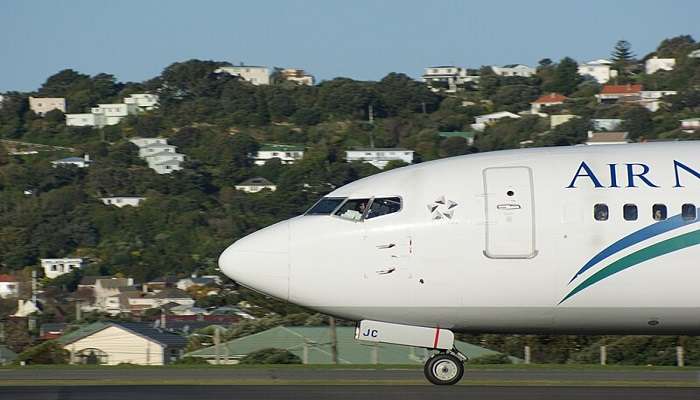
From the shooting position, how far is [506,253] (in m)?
21.5

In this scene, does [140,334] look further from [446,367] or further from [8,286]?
[8,286]

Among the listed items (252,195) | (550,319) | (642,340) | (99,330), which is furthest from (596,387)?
(252,195)

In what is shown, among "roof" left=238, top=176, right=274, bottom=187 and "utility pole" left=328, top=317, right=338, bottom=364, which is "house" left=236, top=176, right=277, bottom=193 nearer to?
"roof" left=238, top=176, right=274, bottom=187

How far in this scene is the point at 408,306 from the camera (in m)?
21.7

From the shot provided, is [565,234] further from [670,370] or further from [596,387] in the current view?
[670,370]

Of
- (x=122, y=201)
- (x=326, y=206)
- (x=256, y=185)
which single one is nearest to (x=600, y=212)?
(x=326, y=206)

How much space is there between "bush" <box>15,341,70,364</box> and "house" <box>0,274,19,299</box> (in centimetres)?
7983

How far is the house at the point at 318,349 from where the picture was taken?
121ft

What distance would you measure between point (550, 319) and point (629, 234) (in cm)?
186

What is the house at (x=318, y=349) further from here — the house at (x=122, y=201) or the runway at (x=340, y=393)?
the house at (x=122, y=201)

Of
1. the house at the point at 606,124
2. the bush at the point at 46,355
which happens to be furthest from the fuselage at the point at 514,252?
the house at the point at 606,124

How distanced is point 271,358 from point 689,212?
1543 centimetres

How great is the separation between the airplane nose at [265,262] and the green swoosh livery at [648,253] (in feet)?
15.7

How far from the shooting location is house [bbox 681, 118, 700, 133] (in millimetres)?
165438
